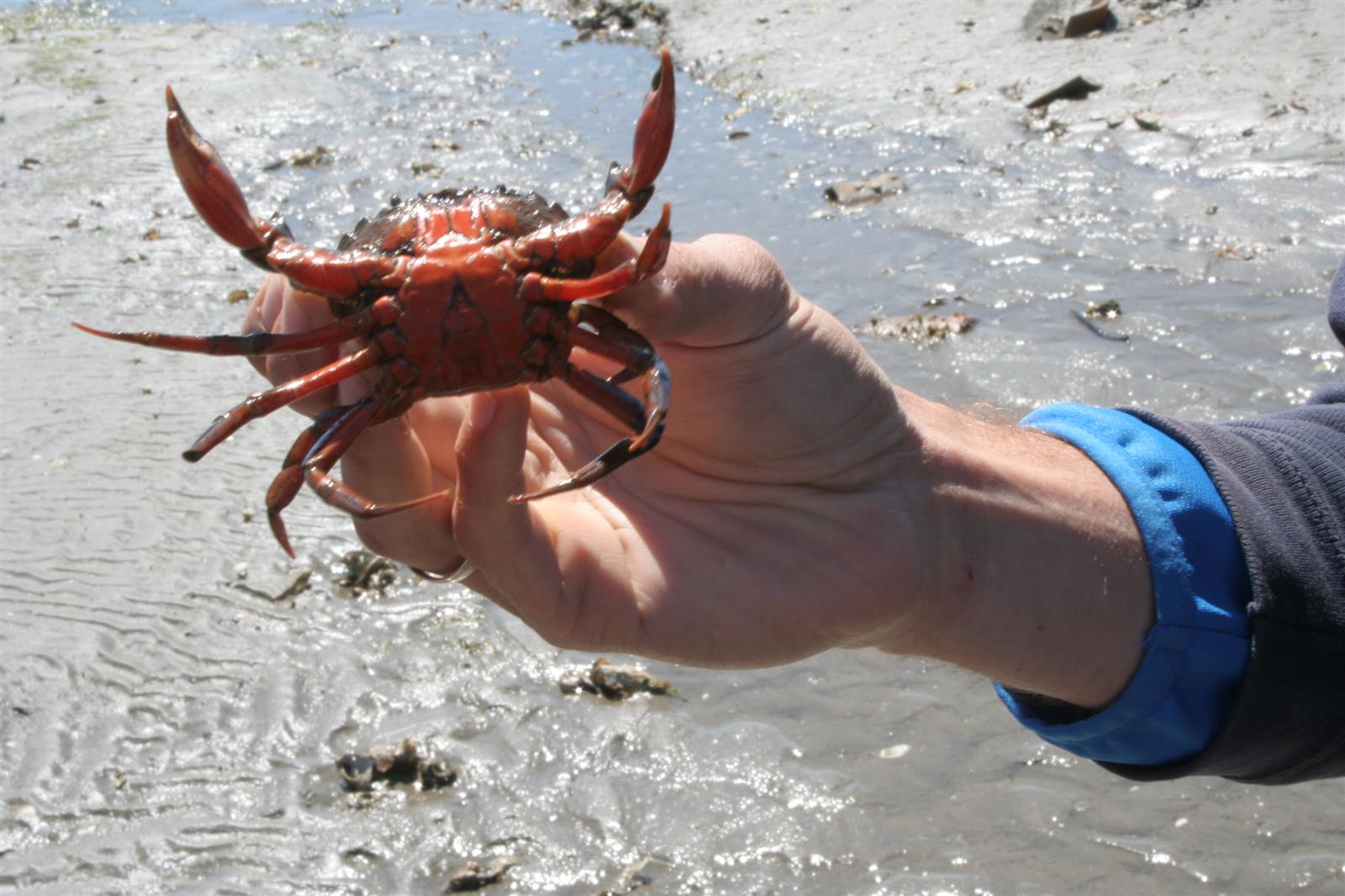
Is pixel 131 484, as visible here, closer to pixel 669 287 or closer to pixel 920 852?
pixel 920 852

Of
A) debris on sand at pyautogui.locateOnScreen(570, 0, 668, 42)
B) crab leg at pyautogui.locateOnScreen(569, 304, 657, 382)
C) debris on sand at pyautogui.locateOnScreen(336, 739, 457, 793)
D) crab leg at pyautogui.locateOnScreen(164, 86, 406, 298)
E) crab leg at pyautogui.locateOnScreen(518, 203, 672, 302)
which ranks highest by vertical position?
crab leg at pyautogui.locateOnScreen(164, 86, 406, 298)

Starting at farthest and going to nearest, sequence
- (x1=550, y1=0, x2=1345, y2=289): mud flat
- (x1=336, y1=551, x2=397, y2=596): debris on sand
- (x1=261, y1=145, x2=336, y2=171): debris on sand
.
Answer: (x1=261, y1=145, x2=336, y2=171): debris on sand, (x1=550, y1=0, x2=1345, y2=289): mud flat, (x1=336, y1=551, x2=397, y2=596): debris on sand

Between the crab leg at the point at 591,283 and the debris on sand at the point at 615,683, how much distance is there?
11.2ft

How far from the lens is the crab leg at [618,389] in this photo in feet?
8.30

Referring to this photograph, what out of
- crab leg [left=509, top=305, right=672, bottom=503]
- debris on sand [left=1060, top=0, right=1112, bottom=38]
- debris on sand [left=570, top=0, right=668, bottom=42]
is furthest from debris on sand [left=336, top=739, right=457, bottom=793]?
debris on sand [left=570, top=0, right=668, bottom=42]

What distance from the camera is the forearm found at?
2.92 meters

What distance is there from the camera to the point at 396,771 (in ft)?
17.4

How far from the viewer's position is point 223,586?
6.84 metres

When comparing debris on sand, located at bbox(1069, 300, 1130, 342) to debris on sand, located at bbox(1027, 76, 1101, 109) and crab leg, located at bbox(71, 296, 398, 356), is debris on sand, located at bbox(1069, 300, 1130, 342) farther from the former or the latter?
crab leg, located at bbox(71, 296, 398, 356)

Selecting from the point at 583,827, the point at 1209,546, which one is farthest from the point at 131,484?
the point at 1209,546

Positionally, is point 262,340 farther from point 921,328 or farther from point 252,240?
point 921,328

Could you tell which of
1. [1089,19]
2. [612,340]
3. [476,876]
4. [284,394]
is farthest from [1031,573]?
[1089,19]

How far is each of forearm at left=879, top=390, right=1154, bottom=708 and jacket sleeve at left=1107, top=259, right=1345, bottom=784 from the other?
236 mm

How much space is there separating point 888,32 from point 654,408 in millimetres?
14529
